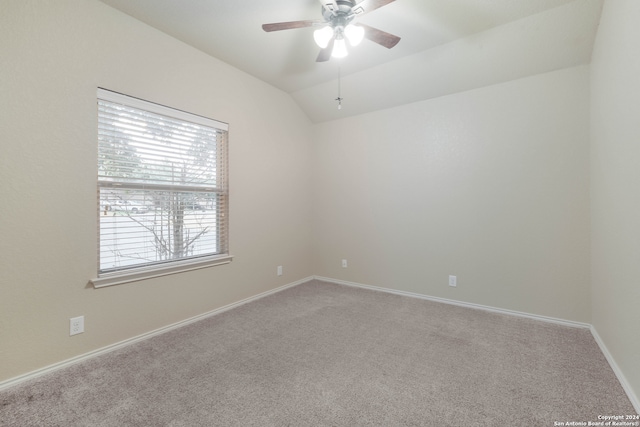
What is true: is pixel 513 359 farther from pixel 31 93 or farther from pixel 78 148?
pixel 31 93

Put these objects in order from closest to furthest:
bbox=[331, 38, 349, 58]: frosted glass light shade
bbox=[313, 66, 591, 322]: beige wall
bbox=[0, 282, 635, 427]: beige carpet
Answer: bbox=[0, 282, 635, 427]: beige carpet < bbox=[331, 38, 349, 58]: frosted glass light shade < bbox=[313, 66, 591, 322]: beige wall

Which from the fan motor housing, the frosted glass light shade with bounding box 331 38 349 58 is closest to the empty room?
the fan motor housing

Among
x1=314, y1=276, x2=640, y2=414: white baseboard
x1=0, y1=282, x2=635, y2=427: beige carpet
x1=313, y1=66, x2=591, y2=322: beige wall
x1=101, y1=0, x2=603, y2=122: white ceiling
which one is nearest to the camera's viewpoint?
x1=0, y1=282, x2=635, y2=427: beige carpet

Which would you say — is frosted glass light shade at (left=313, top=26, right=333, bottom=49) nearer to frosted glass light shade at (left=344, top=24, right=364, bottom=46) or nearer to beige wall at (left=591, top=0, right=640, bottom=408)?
frosted glass light shade at (left=344, top=24, right=364, bottom=46)

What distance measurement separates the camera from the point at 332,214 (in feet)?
13.7

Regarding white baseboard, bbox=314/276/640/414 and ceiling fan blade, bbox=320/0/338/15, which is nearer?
white baseboard, bbox=314/276/640/414

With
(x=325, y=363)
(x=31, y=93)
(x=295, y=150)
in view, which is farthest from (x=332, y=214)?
(x=31, y=93)

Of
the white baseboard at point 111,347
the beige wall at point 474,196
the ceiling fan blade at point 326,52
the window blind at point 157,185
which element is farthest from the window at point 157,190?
the beige wall at point 474,196

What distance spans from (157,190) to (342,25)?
204cm

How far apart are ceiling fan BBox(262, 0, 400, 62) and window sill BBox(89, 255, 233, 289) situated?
2.13 meters

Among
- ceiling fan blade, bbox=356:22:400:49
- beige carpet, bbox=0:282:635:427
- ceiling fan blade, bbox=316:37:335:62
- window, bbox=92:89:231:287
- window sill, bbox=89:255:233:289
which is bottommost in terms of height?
beige carpet, bbox=0:282:635:427

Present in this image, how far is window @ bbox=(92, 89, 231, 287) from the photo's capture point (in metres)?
2.25

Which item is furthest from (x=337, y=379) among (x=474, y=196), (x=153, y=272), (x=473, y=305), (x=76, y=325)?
(x=474, y=196)

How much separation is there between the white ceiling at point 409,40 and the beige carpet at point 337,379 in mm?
2496
